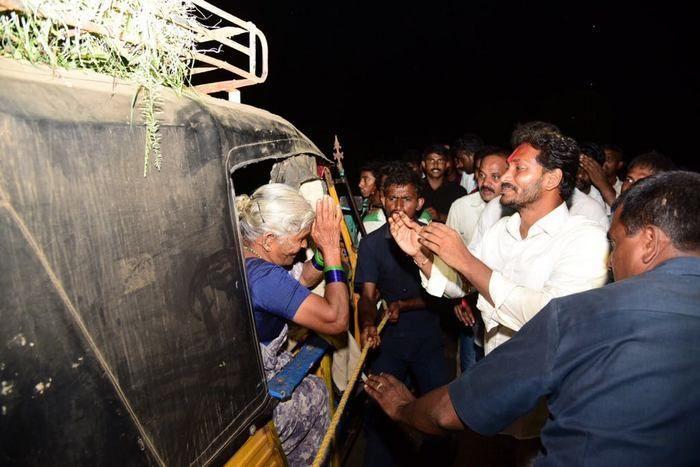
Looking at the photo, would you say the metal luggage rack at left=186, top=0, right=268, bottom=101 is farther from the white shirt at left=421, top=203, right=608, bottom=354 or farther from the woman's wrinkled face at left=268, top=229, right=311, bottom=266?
the white shirt at left=421, top=203, right=608, bottom=354

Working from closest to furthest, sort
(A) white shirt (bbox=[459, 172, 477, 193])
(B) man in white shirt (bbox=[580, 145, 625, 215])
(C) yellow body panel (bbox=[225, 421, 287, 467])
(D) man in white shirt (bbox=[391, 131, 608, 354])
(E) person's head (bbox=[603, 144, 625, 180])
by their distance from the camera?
(C) yellow body panel (bbox=[225, 421, 287, 467]), (D) man in white shirt (bbox=[391, 131, 608, 354]), (B) man in white shirt (bbox=[580, 145, 625, 215]), (E) person's head (bbox=[603, 144, 625, 180]), (A) white shirt (bbox=[459, 172, 477, 193])

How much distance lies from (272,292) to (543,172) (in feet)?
6.09

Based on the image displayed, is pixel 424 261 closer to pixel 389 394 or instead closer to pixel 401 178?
pixel 389 394

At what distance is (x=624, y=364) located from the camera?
1.18 metres

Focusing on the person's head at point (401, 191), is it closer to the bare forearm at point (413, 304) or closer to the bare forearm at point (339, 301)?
the bare forearm at point (413, 304)

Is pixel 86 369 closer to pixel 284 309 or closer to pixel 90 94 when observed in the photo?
pixel 90 94

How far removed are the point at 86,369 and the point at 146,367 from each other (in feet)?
0.62

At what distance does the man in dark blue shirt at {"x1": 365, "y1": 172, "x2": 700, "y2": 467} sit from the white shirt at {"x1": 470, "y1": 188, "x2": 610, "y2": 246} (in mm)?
2297

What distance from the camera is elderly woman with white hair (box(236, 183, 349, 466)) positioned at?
2180 mm

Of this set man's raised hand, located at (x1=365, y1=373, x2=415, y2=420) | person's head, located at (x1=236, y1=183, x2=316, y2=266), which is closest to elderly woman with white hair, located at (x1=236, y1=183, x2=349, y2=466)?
person's head, located at (x1=236, y1=183, x2=316, y2=266)

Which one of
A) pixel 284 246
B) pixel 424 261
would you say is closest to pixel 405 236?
pixel 424 261

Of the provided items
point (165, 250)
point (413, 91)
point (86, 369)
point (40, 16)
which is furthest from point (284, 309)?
point (413, 91)

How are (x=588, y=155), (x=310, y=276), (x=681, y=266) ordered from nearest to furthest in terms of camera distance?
(x=681, y=266), (x=310, y=276), (x=588, y=155)

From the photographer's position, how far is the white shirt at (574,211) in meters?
3.79
